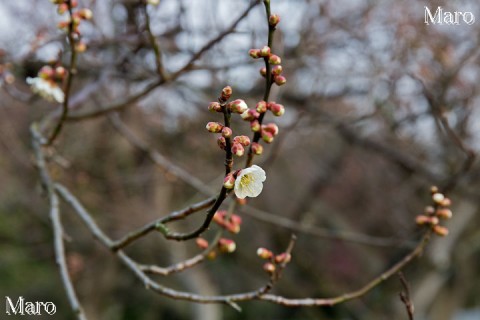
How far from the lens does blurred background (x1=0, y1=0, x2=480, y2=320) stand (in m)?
3.32

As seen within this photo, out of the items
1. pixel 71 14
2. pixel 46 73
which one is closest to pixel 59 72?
pixel 46 73

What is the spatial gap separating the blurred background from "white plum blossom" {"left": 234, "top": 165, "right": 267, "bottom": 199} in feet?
4.29

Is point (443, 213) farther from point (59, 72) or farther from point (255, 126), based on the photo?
point (59, 72)

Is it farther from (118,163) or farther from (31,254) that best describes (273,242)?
(31,254)

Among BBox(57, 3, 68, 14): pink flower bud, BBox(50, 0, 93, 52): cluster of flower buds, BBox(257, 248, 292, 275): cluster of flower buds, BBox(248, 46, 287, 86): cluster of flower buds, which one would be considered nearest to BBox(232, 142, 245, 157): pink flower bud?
BBox(248, 46, 287, 86): cluster of flower buds

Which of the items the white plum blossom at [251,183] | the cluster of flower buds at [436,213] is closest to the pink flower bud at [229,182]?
the white plum blossom at [251,183]

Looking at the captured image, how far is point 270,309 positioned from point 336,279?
2.38 metres

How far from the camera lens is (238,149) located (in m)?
0.89

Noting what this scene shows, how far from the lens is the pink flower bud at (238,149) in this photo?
2.91 feet

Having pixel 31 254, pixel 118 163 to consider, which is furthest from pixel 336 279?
pixel 31 254

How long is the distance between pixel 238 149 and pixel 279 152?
9.84ft

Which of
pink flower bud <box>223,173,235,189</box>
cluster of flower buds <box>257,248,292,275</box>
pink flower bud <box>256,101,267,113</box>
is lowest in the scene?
pink flower bud <box>223,173,235,189</box>

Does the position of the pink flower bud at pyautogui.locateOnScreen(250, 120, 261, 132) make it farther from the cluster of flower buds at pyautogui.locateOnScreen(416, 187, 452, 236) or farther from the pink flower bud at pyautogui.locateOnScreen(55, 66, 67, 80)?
the pink flower bud at pyautogui.locateOnScreen(55, 66, 67, 80)

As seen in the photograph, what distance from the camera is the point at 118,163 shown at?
700cm
